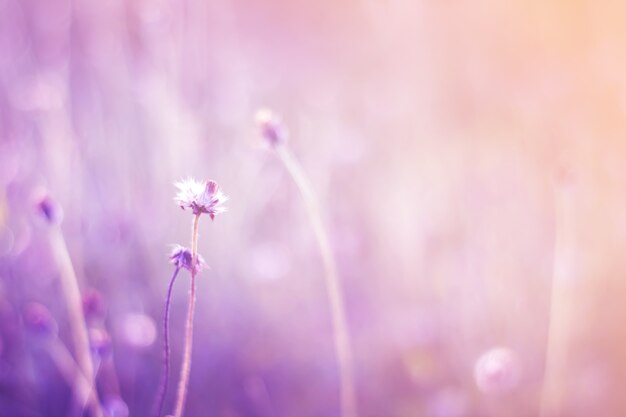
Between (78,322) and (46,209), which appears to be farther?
(78,322)

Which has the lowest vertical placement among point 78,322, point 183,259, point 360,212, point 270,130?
point 183,259

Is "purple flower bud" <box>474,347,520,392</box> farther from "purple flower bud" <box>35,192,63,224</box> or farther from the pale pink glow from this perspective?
"purple flower bud" <box>35,192,63,224</box>

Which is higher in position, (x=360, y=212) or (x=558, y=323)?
(x=360, y=212)

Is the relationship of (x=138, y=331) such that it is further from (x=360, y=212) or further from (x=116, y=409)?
A: (x=360, y=212)

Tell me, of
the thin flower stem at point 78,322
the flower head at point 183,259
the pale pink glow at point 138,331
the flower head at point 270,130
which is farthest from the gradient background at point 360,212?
the flower head at point 183,259

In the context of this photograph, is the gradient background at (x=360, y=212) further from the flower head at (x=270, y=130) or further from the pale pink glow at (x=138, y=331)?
the flower head at (x=270, y=130)

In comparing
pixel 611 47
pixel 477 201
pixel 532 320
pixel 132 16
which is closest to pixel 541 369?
pixel 532 320

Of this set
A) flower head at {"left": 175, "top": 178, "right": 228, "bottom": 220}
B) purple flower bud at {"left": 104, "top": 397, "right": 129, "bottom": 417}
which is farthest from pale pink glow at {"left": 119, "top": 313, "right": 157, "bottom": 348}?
flower head at {"left": 175, "top": 178, "right": 228, "bottom": 220}

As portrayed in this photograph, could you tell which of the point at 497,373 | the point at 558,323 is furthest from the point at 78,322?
the point at 558,323
